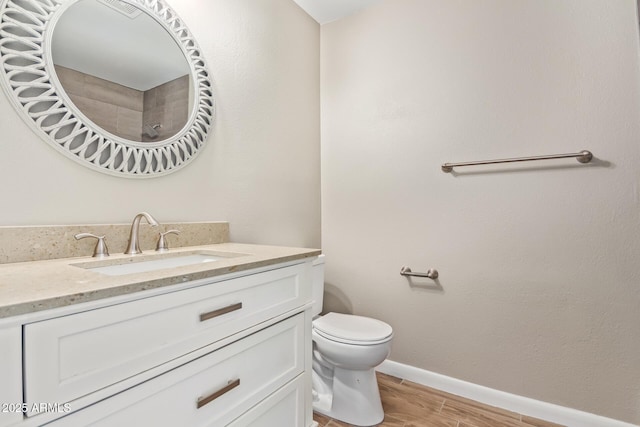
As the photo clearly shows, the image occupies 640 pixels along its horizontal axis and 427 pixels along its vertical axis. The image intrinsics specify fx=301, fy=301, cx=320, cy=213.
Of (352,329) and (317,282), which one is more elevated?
(317,282)

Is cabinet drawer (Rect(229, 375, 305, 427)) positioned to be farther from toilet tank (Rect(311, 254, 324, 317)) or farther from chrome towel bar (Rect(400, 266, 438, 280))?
chrome towel bar (Rect(400, 266, 438, 280))

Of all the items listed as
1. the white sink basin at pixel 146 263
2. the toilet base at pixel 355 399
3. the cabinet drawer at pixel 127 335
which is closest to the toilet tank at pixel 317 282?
the toilet base at pixel 355 399

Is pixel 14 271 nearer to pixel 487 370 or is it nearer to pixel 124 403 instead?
pixel 124 403

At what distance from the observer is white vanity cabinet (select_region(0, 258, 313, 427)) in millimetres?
535

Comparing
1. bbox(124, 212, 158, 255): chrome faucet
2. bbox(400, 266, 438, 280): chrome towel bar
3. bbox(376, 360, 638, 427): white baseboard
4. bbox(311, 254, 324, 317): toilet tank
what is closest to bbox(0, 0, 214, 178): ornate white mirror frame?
bbox(124, 212, 158, 255): chrome faucet

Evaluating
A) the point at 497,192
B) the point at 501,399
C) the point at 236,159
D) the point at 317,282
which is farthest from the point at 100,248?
the point at 501,399

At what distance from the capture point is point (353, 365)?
145 cm

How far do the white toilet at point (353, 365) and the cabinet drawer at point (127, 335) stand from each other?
66 cm

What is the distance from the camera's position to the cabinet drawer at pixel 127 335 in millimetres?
530

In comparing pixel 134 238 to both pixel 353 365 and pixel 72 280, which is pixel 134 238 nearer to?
pixel 72 280

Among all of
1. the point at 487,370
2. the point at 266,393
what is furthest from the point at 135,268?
the point at 487,370

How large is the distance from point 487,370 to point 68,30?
94.2 inches

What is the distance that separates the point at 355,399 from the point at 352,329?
327mm

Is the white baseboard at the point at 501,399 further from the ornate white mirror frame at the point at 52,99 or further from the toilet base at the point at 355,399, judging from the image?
the ornate white mirror frame at the point at 52,99
